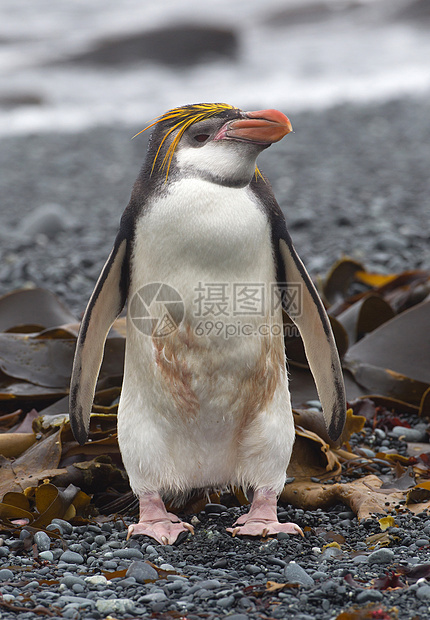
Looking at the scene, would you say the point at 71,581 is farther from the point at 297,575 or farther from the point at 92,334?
the point at 92,334

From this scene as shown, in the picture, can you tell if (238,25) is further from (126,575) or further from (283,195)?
(126,575)

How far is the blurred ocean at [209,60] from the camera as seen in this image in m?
18.1

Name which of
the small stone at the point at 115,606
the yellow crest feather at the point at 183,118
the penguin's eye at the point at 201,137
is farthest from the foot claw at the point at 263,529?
the penguin's eye at the point at 201,137

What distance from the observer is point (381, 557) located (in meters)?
2.69

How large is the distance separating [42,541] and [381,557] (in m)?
1.24

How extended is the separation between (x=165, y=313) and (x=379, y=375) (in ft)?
5.97

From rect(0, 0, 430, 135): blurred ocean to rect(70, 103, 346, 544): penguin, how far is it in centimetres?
1372

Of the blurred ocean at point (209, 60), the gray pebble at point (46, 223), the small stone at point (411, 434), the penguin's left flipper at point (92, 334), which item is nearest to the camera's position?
the penguin's left flipper at point (92, 334)

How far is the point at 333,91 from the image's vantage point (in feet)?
58.3

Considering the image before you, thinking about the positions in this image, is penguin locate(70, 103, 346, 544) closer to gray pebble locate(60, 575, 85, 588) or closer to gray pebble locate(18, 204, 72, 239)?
gray pebble locate(60, 575, 85, 588)

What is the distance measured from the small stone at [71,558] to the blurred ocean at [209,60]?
14.5 m

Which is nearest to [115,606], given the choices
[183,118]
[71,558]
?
[71,558]

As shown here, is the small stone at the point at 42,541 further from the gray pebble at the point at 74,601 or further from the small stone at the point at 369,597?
the small stone at the point at 369,597

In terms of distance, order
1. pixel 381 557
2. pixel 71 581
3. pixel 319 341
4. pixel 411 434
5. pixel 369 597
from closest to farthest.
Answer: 1. pixel 369 597
2. pixel 71 581
3. pixel 381 557
4. pixel 319 341
5. pixel 411 434
